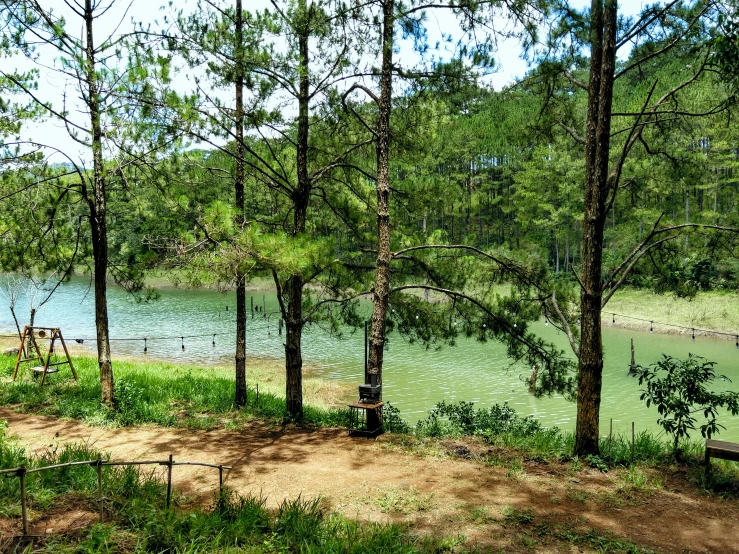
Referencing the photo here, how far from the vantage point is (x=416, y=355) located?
2358 cm

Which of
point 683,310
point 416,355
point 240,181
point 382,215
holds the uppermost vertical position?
point 240,181

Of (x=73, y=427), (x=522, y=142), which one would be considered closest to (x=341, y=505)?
(x=73, y=427)

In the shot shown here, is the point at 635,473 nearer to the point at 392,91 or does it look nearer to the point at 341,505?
the point at 341,505

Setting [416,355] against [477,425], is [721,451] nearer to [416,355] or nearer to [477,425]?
[477,425]

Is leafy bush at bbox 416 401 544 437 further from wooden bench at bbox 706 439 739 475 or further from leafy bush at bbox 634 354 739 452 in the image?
wooden bench at bbox 706 439 739 475

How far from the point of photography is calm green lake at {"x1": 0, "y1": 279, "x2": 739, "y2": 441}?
1642 centimetres

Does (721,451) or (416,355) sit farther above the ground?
(721,451)

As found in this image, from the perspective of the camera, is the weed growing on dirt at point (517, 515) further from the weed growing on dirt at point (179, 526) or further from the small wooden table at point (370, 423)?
the small wooden table at point (370, 423)

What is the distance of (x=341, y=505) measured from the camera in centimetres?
595

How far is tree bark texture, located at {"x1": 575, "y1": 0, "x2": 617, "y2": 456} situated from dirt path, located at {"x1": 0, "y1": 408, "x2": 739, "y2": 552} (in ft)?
2.49

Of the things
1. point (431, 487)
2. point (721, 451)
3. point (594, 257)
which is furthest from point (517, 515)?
point (594, 257)

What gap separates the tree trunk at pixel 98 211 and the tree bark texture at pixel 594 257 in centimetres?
741

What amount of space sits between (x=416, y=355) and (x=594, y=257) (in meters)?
16.7

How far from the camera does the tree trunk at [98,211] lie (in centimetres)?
878
